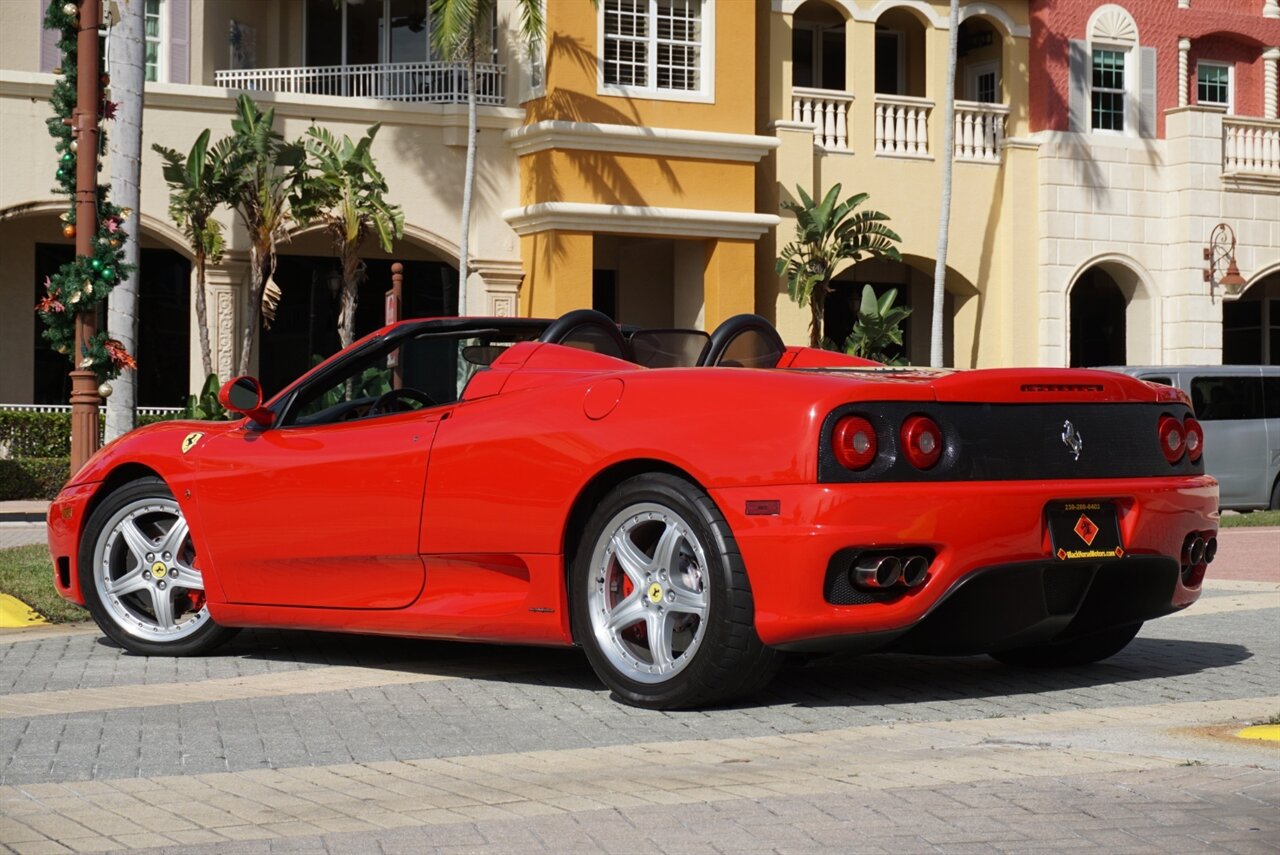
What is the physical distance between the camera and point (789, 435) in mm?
6082

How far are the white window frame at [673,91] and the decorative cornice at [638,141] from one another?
19.9 inches

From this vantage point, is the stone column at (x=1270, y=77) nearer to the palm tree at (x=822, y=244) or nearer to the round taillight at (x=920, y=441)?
the palm tree at (x=822, y=244)

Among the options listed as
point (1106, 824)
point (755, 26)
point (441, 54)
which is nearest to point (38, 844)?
point (1106, 824)

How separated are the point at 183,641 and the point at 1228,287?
2626cm

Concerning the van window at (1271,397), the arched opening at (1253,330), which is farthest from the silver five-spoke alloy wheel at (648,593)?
the arched opening at (1253,330)

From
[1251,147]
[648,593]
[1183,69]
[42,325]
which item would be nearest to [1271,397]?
[1251,147]

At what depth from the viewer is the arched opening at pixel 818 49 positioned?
104 ft

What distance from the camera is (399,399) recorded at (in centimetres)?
789

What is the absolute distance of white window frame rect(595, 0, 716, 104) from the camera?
27.5m

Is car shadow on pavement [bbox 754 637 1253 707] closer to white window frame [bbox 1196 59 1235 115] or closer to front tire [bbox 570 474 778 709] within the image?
front tire [bbox 570 474 778 709]

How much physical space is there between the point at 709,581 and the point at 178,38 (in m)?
23.7

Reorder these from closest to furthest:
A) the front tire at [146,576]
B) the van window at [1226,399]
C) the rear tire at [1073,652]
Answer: the rear tire at [1073,652]
the front tire at [146,576]
the van window at [1226,399]

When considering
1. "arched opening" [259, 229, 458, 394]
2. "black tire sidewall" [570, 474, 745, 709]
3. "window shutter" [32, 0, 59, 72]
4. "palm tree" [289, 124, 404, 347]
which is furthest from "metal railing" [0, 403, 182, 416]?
"black tire sidewall" [570, 474, 745, 709]

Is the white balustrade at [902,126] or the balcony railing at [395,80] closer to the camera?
the balcony railing at [395,80]
